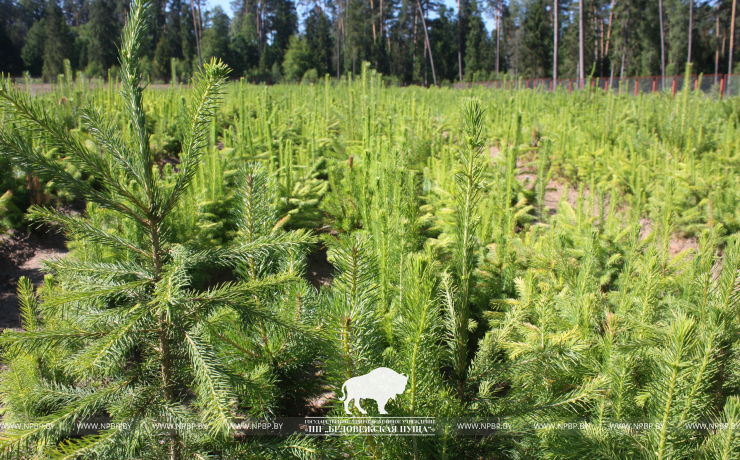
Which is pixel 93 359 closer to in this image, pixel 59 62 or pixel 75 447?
pixel 75 447

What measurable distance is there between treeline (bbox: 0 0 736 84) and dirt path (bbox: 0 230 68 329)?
35.2m

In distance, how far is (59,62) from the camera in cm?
3291

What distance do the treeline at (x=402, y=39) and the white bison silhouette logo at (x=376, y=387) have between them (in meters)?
38.2

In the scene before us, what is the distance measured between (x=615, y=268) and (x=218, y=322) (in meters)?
2.65

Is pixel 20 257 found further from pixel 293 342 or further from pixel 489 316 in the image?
pixel 489 316

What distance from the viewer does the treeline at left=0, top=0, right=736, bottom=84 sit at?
39438 mm

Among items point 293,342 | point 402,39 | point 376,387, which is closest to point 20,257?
point 293,342

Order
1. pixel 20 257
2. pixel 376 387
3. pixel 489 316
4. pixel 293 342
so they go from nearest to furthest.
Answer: pixel 376 387 → pixel 293 342 → pixel 489 316 → pixel 20 257

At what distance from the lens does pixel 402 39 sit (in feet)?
171

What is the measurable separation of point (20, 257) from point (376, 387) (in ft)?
11.5

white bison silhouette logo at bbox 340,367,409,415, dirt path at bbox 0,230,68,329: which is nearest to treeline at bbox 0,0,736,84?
dirt path at bbox 0,230,68,329

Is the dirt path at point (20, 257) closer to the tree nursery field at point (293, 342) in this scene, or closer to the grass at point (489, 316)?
the grass at point (489, 316)

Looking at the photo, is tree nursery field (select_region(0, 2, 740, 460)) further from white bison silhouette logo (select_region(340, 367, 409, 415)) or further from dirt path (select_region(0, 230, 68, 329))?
dirt path (select_region(0, 230, 68, 329))

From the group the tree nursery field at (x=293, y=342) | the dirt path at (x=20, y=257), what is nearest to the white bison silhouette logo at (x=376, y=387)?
the tree nursery field at (x=293, y=342)
